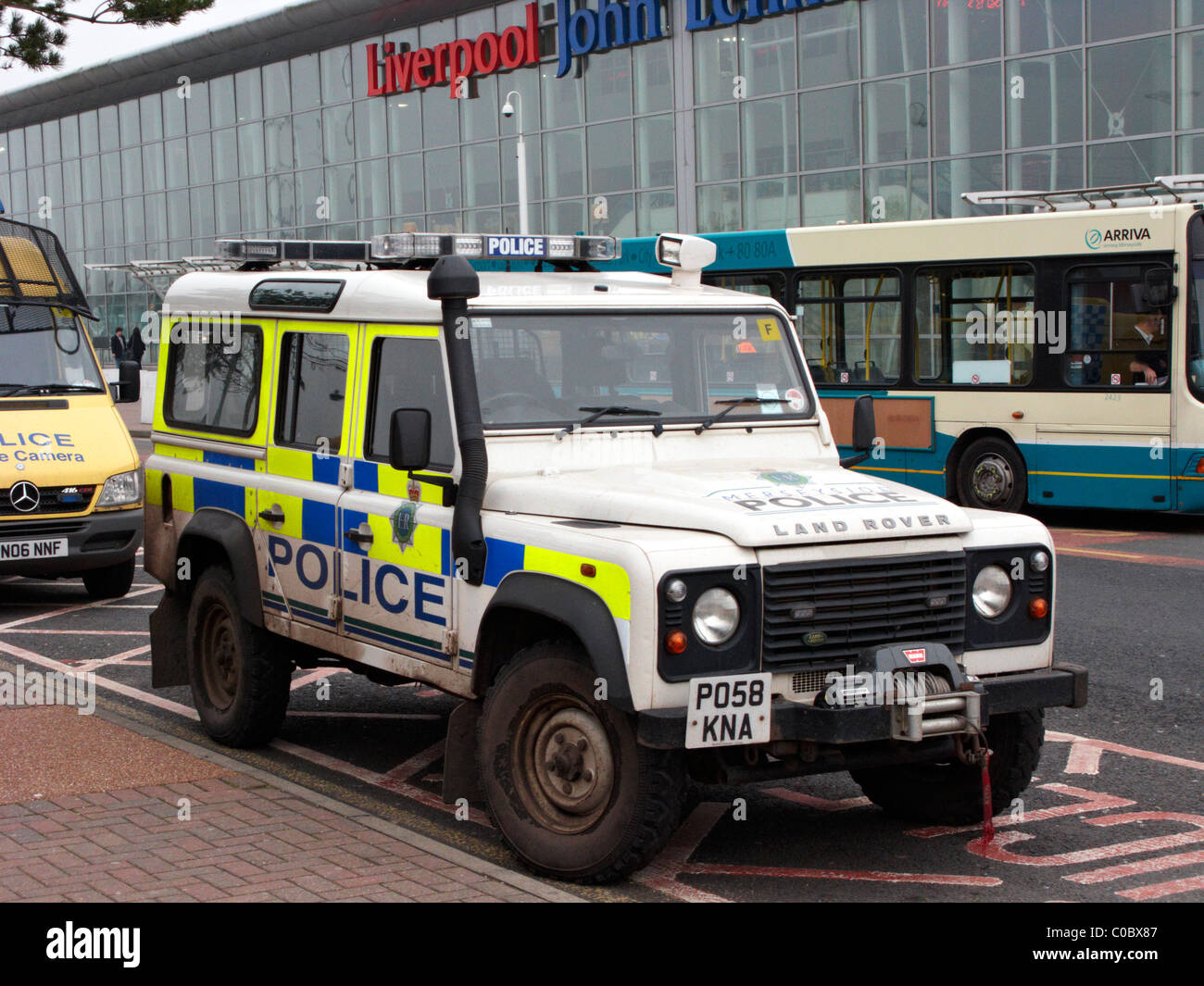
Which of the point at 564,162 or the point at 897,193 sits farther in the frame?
the point at 564,162

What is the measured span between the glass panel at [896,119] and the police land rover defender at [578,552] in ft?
73.3

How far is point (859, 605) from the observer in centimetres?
534

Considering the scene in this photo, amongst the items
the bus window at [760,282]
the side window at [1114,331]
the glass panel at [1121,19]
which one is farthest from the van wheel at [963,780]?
the glass panel at [1121,19]

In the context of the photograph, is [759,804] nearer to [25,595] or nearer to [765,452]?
[765,452]

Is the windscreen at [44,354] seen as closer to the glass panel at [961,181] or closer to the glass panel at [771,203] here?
the glass panel at [961,181]

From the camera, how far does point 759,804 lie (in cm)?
665

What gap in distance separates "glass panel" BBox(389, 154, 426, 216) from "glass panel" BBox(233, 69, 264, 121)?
22.8 ft

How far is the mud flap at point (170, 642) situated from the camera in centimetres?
806

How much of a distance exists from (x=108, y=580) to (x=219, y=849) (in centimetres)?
727

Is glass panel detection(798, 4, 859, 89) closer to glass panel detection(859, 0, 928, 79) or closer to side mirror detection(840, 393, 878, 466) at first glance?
glass panel detection(859, 0, 928, 79)

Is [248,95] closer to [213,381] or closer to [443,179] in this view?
[443,179]

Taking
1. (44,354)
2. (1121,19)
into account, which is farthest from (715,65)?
(44,354)

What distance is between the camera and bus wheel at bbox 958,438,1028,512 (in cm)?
1653
